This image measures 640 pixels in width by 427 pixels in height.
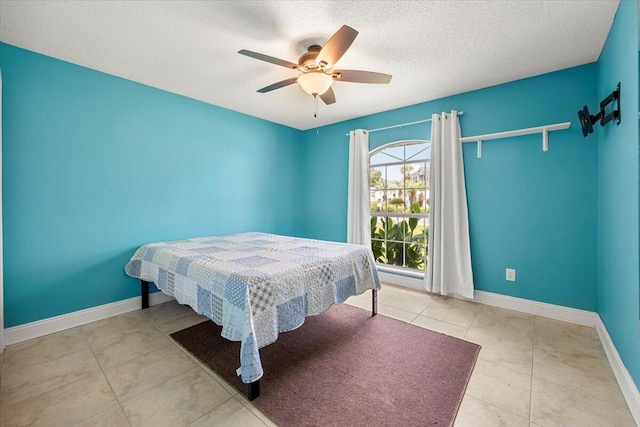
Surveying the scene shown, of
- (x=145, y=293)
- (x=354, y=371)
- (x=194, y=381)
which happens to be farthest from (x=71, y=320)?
(x=354, y=371)

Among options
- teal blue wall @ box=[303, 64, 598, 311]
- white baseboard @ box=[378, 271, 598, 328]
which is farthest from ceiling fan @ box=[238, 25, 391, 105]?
white baseboard @ box=[378, 271, 598, 328]

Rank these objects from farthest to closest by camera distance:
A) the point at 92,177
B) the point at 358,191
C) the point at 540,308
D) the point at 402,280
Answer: the point at 358,191, the point at 402,280, the point at 540,308, the point at 92,177

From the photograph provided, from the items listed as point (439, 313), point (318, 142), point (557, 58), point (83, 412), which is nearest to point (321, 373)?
point (83, 412)

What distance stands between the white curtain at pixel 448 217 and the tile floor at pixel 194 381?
61cm

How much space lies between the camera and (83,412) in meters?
1.44

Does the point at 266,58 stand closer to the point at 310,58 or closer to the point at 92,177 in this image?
the point at 310,58

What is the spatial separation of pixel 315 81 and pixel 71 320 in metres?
3.00

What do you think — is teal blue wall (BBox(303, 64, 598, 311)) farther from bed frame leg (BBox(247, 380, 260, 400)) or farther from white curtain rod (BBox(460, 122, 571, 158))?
bed frame leg (BBox(247, 380, 260, 400))

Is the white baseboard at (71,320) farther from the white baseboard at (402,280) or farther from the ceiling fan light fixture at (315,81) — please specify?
the white baseboard at (402,280)

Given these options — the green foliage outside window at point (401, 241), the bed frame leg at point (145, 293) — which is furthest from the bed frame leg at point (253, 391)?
the green foliage outside window at point (401, 241)

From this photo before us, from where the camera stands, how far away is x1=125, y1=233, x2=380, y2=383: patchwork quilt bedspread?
152 cm

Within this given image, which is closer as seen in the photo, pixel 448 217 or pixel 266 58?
pixel 266 58

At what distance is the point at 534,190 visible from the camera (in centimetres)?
267

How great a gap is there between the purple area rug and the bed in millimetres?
262
